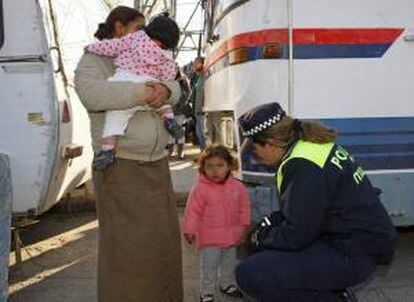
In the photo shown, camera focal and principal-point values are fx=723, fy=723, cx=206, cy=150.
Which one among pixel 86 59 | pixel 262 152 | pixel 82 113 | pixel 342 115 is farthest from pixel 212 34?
pixel 262 152

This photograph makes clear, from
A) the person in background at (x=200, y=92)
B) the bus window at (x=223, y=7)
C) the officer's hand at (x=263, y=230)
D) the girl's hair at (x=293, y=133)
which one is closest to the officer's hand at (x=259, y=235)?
the officer's hand at (x=263, y=230)

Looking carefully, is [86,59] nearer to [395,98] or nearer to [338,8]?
[338,8]

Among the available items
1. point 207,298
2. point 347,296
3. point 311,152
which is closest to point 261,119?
point 311,152

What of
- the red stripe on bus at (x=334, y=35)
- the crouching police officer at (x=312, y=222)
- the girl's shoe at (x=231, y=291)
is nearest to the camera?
the crouching police officer at (x=312, y=222)

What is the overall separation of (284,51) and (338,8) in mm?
448

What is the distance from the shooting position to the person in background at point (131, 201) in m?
3.91

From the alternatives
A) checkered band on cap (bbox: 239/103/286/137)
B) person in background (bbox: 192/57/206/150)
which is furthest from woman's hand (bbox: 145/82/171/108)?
person in background (bbox: 192/57/206/150)

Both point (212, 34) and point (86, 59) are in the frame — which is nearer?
point (86, 59)

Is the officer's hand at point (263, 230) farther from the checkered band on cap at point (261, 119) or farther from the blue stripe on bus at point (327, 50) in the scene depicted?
the blue stripe on bus at point (327, 50)

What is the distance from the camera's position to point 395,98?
477 centimetres

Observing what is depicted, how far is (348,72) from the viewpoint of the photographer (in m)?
4.71

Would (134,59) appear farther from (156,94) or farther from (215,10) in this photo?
(215,10)

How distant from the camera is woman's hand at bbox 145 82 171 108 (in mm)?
3770

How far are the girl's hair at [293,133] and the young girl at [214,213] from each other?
117cm
